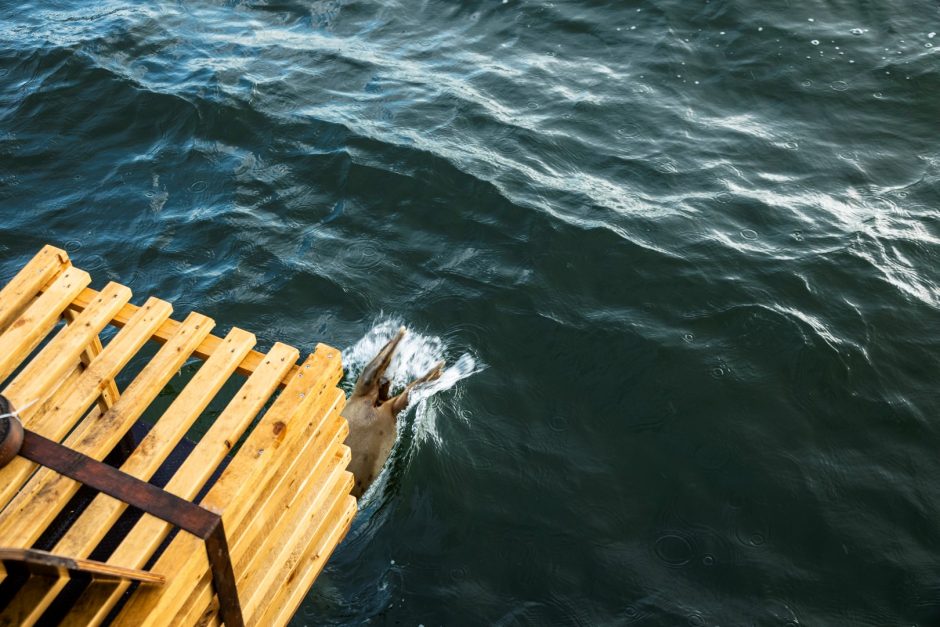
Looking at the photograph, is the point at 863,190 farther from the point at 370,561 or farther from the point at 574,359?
the point at 370,561

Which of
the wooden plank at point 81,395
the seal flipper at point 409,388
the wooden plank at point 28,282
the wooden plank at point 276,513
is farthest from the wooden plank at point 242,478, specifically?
the seal flipper at point 409,388

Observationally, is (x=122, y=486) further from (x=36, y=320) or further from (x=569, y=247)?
(x=569, y=247)

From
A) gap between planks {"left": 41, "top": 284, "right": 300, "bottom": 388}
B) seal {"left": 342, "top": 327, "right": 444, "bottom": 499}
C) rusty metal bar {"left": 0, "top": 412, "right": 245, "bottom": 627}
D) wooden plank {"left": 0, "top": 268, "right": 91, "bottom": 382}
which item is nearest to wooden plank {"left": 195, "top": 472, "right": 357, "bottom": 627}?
seal {"left": 342, "top": 327, "right": 444, "bottom": 499}

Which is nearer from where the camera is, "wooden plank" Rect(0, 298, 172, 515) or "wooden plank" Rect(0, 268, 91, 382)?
"wooden plank" Rect(0, 298, 172, 515)

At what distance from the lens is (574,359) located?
750 centimetres

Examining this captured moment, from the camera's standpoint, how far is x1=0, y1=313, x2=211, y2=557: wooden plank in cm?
398

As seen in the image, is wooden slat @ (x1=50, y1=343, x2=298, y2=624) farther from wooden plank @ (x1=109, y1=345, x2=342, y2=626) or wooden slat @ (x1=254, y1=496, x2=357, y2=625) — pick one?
wooden slat @ (x1=254, y1=496, x2=357, y2=625)

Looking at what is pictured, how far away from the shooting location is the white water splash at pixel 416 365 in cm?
718

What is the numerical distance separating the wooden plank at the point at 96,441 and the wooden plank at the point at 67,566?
0.88ft

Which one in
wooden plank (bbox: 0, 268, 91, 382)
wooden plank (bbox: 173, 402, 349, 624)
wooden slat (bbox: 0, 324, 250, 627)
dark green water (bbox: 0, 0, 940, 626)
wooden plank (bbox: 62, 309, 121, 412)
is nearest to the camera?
wooden slat (bbox: 0, 324, 250, 627)

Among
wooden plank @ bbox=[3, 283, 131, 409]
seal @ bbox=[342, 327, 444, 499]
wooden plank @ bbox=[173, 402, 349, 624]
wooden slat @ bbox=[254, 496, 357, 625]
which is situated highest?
wooden plank @ bbox=[3, 283, 131, 409]

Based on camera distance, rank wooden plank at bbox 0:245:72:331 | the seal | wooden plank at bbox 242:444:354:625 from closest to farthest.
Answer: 1. wooden plank at bbox 242:444:354:625
2. wooden plank at bbox 0:245:72:331
3. the seal

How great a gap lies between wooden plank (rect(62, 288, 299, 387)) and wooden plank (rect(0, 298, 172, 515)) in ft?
0.28

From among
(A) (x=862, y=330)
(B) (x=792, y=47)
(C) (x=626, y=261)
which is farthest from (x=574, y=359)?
(B) (x=792, y=47)
